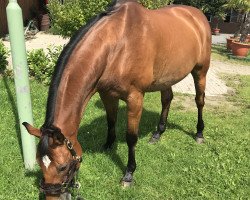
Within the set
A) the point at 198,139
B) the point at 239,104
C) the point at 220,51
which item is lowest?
the point at 220,51

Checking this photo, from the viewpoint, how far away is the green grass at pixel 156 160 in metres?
3.68

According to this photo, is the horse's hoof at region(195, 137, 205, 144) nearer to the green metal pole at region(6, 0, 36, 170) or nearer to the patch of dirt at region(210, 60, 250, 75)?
the green metal pole at region(6, 0, 36, 170)

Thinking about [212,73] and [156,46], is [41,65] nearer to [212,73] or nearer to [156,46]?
[156,46]

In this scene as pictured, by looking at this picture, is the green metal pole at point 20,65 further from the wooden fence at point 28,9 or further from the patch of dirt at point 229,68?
the wooden fence at point 28,9

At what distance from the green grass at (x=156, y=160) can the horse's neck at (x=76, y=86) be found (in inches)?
48.2

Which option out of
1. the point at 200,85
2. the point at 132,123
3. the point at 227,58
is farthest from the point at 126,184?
the point at 227,58

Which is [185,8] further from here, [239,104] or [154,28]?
[239,104]

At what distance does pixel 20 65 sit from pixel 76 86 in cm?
99

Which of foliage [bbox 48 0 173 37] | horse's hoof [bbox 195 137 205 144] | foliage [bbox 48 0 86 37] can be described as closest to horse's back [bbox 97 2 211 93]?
horse's hoof [bbox 195 137 205 144]

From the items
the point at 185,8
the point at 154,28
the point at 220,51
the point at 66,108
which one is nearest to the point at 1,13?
the point at 220,51

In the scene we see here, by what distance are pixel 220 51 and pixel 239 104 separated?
8.83 m

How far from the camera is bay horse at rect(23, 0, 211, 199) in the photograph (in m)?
2.52

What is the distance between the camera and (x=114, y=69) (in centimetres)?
324

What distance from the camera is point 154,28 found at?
382 cm
